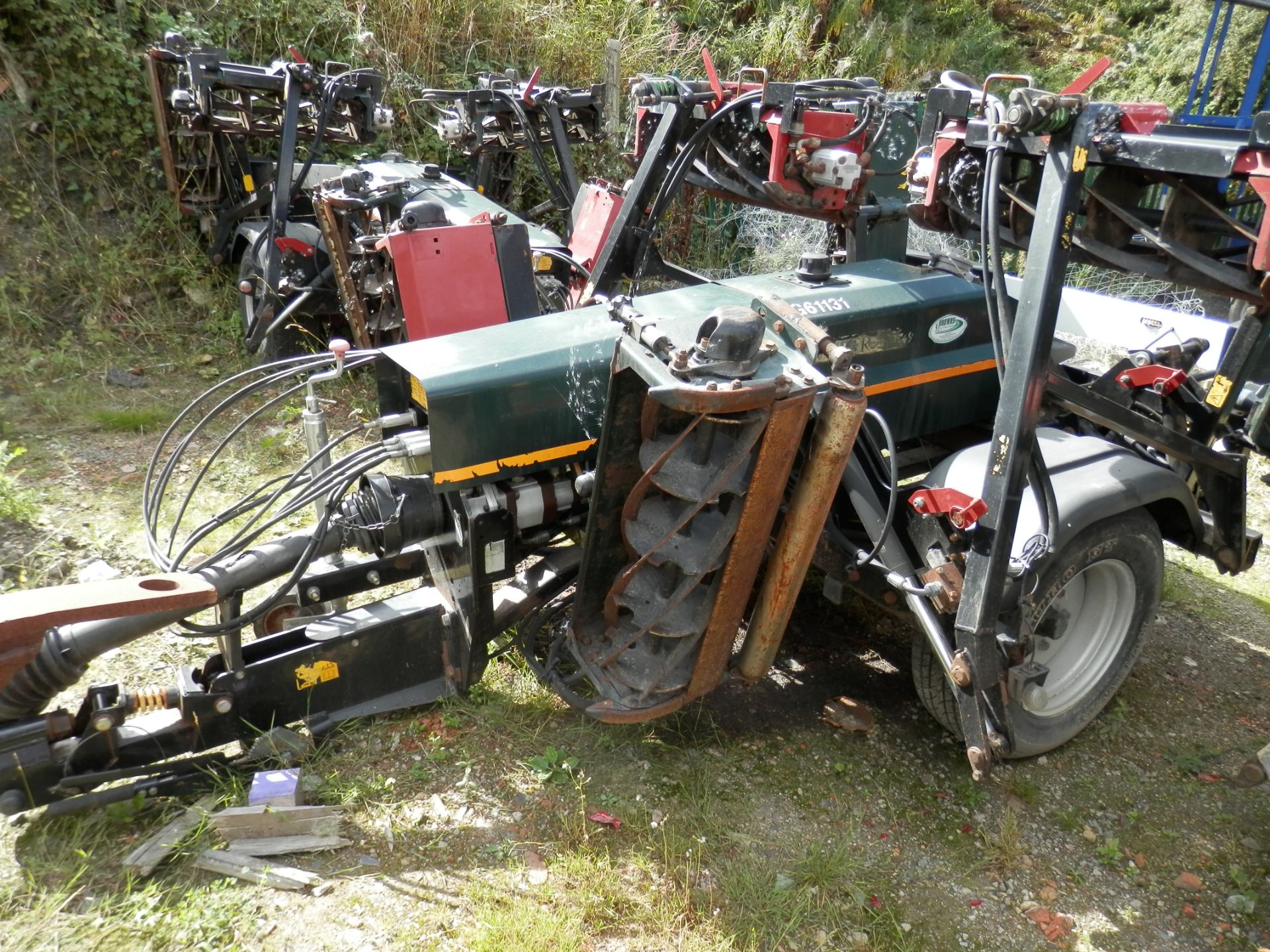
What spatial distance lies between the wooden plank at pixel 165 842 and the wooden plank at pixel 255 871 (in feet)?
0.29

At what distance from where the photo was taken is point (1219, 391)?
2859 millimetres

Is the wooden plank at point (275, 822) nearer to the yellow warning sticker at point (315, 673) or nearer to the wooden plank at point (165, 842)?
the wooden plank at point (165, 842)

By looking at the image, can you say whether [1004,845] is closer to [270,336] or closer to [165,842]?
[165,842]

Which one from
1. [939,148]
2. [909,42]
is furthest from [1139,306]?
[909,42]

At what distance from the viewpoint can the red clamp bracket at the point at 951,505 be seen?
2.47 meters

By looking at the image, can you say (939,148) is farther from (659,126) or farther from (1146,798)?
(1146,798)

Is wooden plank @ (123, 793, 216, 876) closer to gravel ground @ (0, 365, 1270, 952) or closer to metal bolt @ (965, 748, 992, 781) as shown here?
gravel ground @ (0, 365, 1270, 952)

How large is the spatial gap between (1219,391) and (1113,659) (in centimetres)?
98

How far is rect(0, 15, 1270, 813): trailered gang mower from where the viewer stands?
2334 millimetres

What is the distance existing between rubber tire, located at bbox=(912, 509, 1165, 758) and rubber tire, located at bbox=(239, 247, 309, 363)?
4.25 m

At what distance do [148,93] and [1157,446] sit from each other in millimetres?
6953

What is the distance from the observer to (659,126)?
3.76 m

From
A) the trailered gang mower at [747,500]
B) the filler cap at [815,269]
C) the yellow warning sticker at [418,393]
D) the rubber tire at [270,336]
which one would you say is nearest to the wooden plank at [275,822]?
the trailered gang mower at [747,500]

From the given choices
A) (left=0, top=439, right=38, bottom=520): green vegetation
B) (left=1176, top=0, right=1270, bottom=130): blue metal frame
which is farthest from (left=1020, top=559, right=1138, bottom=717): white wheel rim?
(left=1176, top=0, right=1270, bottom=130): blue metal frame
